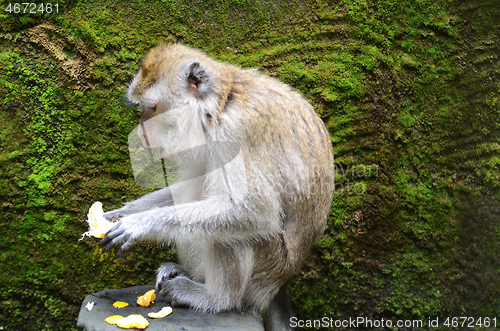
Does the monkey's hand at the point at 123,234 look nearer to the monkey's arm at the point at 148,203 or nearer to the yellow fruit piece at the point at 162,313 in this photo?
the yellow fruit piece at the point at 162,313

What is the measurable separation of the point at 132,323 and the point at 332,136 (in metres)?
2.80

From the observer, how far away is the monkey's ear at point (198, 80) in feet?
9.00

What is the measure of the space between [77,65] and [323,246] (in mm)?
3137

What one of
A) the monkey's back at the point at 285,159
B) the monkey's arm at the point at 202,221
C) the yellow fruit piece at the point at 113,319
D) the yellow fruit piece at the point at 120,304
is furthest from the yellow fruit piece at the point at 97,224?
the monkey's back at the point at 285,159

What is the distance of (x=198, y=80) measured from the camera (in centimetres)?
276

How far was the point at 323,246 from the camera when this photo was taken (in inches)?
175

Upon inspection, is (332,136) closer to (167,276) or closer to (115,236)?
(167,276)

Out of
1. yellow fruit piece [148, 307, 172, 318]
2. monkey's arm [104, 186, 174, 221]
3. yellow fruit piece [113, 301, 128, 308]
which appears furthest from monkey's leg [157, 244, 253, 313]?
monkey's arm [104, 186, 174, 221]

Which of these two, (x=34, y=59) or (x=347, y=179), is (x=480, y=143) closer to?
(x=347, y=179)

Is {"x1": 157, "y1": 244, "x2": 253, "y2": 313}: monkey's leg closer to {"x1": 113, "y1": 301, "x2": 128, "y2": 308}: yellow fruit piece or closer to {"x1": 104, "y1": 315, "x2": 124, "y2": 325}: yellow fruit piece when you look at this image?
{"x1": 113, "y1": 301, "x2": 128, "y2": 308}: yellow fruit piece

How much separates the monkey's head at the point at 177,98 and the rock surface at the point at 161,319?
1.20m

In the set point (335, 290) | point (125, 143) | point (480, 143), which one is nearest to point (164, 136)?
point (125, 143)

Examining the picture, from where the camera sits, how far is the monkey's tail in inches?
137

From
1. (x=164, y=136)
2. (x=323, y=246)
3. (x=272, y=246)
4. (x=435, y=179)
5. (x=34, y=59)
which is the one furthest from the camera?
(x=435, y=179)
